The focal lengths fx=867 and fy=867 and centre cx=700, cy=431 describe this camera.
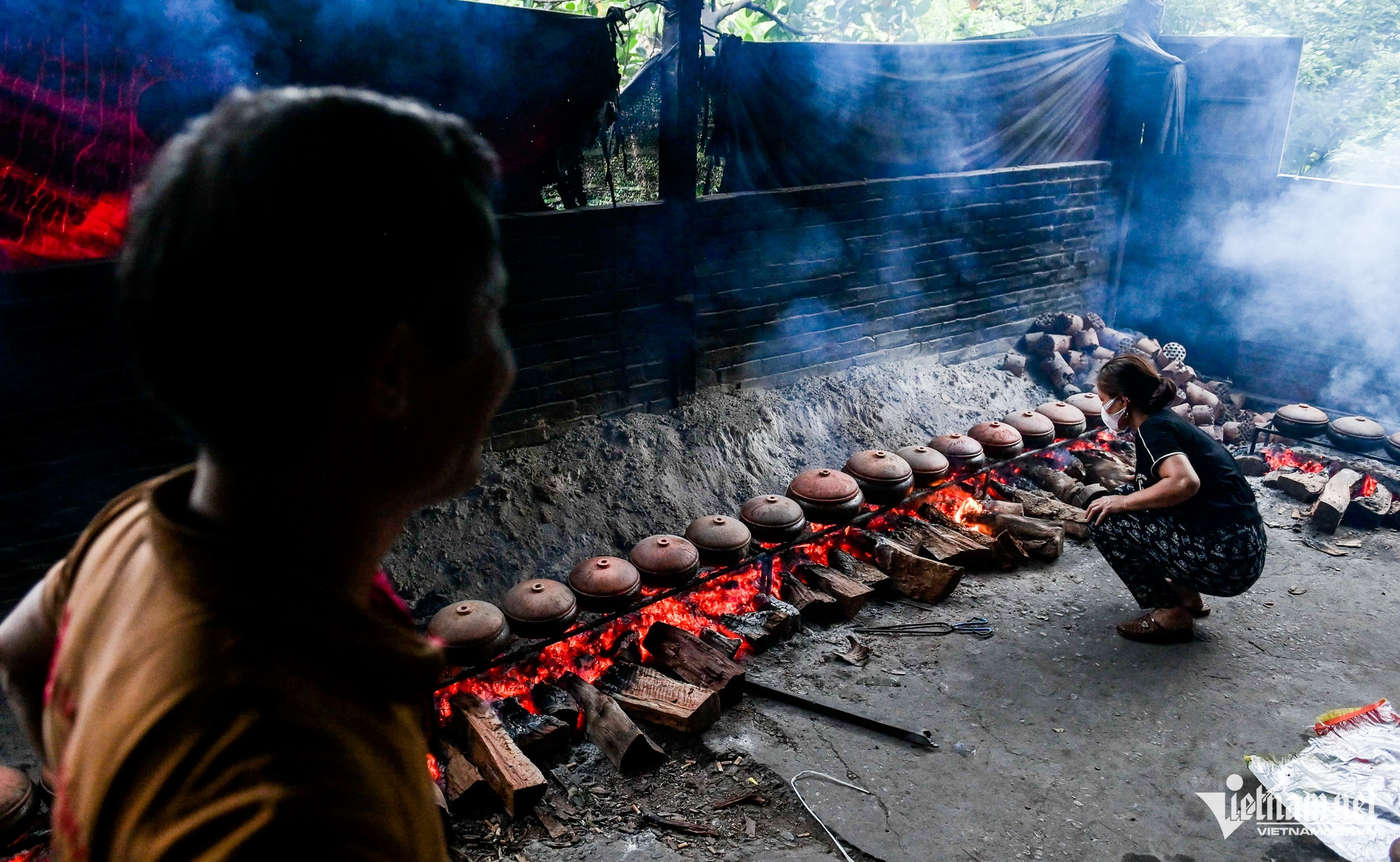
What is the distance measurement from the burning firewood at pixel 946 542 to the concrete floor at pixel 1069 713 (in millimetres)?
174

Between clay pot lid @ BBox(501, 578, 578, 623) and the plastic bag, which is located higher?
clay pot lid @ BBox(501, 578, 578, 623)

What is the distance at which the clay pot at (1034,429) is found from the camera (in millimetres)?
7062

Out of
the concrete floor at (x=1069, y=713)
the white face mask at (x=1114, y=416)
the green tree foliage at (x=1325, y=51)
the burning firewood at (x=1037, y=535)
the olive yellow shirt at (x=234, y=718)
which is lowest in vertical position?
the concrete floor at (x=1069, y=713)

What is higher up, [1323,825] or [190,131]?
[190,131]

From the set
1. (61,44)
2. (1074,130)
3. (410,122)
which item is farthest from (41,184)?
(1074,130)

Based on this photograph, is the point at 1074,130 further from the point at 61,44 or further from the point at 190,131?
the point at 190,131

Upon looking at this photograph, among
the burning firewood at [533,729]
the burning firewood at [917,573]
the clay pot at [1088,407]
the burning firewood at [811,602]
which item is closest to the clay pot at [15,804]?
the burning firewood at [533,729]

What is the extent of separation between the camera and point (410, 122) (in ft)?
3.04

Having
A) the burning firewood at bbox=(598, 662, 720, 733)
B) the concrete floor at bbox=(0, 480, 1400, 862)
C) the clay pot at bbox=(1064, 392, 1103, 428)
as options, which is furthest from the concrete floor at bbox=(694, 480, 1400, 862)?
the clay pot at bbox=(1064, 392, 1103, 428)

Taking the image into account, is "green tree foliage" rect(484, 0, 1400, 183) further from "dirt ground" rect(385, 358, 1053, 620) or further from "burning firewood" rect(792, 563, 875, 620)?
"burning firewood" rect(792, 563, 875, 620)

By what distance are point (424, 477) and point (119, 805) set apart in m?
0.45

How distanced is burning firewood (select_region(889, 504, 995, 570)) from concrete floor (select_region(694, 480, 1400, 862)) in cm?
17

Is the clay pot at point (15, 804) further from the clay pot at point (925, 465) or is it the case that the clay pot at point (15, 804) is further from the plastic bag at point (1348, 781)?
the plastic bag at point (1348, 781)

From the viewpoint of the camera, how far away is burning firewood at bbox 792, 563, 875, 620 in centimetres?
541
